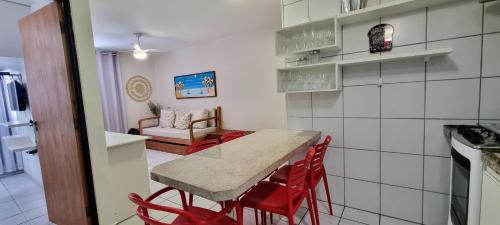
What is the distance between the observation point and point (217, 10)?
2.92m

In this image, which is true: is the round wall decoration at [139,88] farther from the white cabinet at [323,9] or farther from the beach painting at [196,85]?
the white cabinet at [323,9]

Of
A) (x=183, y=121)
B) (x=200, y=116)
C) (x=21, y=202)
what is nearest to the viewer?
(x=21, y=202)

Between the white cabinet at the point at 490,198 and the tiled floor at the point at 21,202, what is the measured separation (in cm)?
322

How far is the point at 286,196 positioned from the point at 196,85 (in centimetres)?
404

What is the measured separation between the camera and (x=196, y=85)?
496cm

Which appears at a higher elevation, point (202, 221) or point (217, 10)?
point (217, 10)

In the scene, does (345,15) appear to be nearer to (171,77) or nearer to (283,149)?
(283,149)

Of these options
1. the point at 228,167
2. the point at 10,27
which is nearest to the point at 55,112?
the point at 228,167

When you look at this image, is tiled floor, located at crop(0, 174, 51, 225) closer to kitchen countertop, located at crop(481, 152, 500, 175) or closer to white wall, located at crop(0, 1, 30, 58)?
white wall, located at crop(0, 1, 30, 58)

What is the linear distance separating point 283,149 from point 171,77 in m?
4.68

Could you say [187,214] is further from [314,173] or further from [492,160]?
[492,160]

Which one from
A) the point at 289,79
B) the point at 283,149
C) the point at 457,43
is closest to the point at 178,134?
the point at 289,79

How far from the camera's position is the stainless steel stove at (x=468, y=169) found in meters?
0.99

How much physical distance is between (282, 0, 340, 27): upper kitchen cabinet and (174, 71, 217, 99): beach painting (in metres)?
2.79
